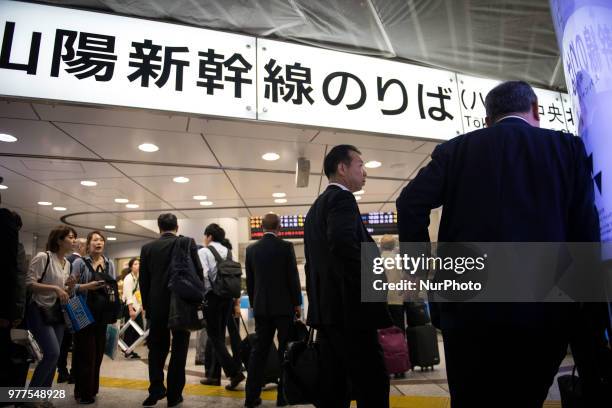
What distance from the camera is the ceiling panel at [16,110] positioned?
3.65 m

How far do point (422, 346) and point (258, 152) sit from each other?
325 cm

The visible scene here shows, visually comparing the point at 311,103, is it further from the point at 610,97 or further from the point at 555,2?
the point at 610,97

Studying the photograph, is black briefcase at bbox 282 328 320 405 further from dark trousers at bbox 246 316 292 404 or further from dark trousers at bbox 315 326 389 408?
dark trousers at bbox 246 316 292 404

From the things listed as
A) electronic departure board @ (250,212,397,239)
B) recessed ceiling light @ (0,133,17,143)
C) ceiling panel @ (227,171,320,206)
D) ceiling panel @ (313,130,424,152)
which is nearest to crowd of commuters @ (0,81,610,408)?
ceiling panel @ (313,130,424,152)

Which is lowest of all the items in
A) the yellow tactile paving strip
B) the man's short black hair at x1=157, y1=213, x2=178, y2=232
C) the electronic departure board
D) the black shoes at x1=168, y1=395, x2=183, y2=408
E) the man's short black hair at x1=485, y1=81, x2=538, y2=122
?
the yellow tactile paving strip

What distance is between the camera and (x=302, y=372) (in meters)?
2.11

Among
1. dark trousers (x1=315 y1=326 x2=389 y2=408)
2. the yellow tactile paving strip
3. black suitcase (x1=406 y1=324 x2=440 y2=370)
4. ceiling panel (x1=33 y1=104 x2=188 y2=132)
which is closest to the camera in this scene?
dark trousers (x1=315 y1=326 x2=389 y2=408)

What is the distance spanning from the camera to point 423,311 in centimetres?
489

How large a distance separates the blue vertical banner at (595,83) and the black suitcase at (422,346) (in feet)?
12.0

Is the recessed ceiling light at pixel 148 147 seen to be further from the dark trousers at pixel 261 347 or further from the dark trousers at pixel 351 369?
the dark trousers at pixel 351 369

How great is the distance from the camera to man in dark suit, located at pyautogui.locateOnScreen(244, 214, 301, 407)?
127 inches

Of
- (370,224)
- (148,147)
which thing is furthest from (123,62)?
(370,224)

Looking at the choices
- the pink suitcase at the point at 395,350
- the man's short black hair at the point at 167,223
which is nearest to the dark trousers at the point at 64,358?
the man's short black hair at the point at 167,223

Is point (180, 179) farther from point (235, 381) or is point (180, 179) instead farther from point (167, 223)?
point (235, 381)
